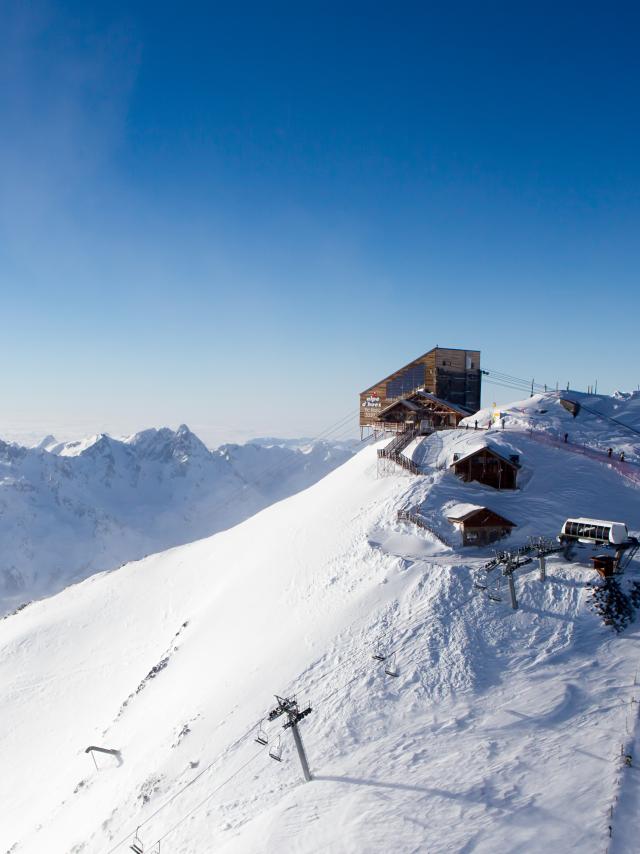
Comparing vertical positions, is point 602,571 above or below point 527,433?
below

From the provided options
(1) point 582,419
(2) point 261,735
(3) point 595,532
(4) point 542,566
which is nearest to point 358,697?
(2) point 261,735

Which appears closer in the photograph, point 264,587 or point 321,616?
point 321,616

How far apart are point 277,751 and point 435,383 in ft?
Result: 140

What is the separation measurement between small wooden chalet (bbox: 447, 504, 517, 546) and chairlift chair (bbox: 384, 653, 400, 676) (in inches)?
450

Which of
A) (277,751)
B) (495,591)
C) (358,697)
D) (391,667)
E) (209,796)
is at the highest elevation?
(495,591)

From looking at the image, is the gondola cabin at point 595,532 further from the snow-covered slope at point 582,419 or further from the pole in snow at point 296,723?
the pole in snow at point 296,723

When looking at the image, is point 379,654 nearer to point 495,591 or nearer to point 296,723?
point 296,723

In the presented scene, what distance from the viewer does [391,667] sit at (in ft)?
83.1

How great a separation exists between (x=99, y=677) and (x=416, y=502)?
26.4 metres

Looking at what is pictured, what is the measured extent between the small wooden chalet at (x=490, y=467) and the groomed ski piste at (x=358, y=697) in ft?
4.24

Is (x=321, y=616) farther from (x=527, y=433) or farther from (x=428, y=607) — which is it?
(x=527, y=433)

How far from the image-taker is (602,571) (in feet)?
97.2

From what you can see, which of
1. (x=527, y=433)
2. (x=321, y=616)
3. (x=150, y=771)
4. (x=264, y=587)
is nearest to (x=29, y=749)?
(x=150, y=771)

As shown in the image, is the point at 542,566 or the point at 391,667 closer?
the point at 391,667
